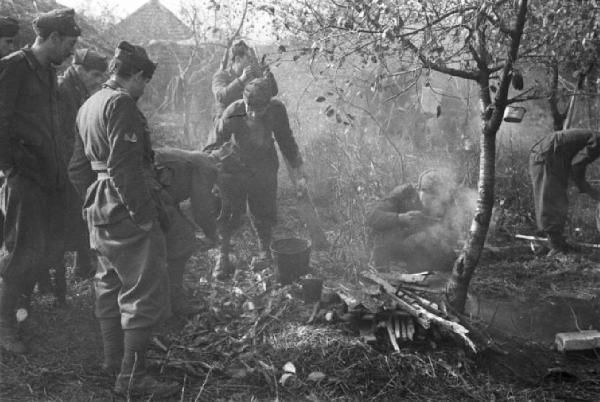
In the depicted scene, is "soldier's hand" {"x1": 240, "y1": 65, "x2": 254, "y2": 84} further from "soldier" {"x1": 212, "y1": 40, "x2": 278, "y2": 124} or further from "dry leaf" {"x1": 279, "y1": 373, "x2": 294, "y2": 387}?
"dry leaf" {"x1": 279, "y1": 373, "x2": 294, "y2": 387}

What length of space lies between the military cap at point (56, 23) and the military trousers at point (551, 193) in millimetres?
6254

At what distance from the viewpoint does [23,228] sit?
420cm

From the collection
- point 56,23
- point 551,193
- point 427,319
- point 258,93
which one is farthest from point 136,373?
point 551,193

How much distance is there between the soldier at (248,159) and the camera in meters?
6.01

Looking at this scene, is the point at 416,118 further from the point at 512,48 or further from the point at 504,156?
the point at 512,48

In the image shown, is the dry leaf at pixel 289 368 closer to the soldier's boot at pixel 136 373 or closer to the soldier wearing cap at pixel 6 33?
the soldier's boot at pixel 136 373

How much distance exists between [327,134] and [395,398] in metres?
8.30

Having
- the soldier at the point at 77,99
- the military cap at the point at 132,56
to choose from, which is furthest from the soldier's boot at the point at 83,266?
the military cap at the point at 132,56

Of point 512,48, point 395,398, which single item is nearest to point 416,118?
point 512,48

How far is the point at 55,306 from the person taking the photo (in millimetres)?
4980

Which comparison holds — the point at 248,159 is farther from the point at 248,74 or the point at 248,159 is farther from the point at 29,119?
the point at 29,119

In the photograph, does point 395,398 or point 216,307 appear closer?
point 395,398

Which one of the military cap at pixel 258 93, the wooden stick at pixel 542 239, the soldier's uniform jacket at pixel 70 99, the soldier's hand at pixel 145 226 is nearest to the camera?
the soldier's hand at pixel 145 226

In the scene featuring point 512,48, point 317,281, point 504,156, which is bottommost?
point 317,281
